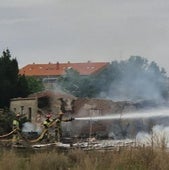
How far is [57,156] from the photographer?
1895cm

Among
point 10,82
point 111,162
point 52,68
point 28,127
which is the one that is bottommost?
point 111,162

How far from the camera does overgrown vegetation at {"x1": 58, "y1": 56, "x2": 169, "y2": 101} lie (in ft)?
165

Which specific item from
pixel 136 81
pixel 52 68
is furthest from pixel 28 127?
pixel 52 68

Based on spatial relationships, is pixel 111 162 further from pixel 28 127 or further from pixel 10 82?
pixel 10 82

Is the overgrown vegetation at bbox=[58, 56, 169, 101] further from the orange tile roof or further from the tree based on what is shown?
the orange tile roof

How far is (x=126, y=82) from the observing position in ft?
193

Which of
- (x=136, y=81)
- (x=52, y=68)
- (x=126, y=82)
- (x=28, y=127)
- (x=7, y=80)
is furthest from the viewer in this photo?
(x=52, y=68)

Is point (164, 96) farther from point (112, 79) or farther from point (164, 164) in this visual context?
point (164, 164)

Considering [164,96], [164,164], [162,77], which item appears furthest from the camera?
[162,77]

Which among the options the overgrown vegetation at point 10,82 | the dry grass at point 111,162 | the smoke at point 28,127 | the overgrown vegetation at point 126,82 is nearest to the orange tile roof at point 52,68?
the overgrown vegetation at point 126,82

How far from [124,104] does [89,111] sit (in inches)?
260

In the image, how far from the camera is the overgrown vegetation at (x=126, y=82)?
50312mm

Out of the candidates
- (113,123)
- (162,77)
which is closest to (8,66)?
(113,123)

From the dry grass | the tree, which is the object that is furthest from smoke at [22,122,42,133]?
the dry grass
